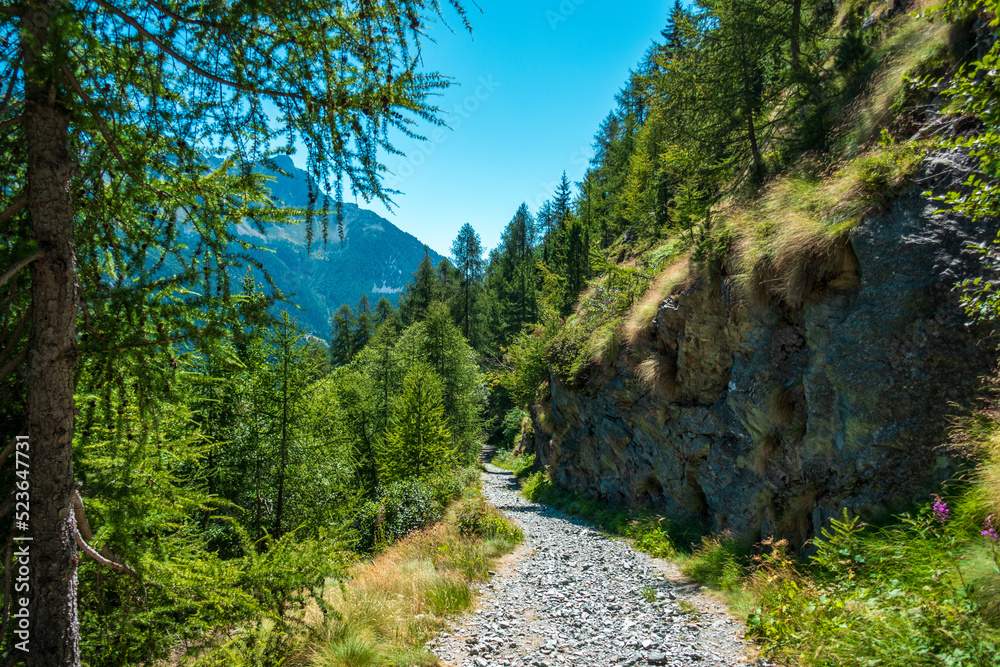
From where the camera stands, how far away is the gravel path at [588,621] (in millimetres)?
4828

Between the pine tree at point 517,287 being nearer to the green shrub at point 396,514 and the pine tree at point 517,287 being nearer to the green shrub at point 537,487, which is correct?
the green shrub at point 537,487

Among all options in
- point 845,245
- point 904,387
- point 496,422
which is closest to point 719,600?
point 904,387

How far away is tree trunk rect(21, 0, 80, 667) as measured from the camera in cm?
224

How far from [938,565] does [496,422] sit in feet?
134

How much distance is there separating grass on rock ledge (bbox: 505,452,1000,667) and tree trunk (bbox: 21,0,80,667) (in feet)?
18.0

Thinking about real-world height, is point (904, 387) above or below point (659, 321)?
below

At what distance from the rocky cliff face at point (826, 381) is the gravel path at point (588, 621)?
90.2 inches

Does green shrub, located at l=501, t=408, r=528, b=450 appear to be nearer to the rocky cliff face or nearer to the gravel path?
the rocky cliff face

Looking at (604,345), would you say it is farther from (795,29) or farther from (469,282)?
(469,282)

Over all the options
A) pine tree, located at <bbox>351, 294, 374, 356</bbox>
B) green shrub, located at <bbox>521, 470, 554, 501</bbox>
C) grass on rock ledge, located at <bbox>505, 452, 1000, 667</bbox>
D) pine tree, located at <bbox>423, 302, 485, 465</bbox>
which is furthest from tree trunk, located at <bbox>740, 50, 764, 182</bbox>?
pine tree, located at <bbox>351, 294, 374, 356</bbox>

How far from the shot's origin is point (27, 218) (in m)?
2.63

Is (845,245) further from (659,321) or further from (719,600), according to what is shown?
(719,600)

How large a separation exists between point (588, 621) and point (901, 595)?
373 centimetres

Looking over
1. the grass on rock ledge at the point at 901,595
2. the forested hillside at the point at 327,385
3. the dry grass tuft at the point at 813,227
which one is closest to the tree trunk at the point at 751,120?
the forested hillside at the point at 327,385
